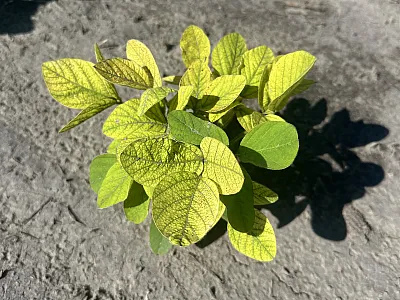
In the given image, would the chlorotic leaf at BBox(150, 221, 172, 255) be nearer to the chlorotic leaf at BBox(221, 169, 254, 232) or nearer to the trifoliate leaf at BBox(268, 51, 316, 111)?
the chlorotic leaf at BBox(221, 169, 254, 232)

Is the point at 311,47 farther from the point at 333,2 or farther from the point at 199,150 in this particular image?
the point at 199,150

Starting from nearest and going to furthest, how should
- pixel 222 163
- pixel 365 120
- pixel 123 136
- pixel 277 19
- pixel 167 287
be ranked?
pixel 222 163 → pixel 123 136 → pixel 167 287 → pixel 365 120 → pixel 277 19

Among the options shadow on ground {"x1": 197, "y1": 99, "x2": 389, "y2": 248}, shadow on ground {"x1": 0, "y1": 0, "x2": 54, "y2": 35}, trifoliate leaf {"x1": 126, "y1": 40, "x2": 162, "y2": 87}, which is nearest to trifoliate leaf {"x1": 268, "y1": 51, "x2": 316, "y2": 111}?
trifoliate leaf {"x1": 126, "y1": 40, "x2": 162, "y2": 87}

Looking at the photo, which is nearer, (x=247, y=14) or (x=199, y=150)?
(x=199, y=150)

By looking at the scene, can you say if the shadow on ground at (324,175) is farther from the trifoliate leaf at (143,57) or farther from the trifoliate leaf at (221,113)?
the trifoliate leaf at (143,57)

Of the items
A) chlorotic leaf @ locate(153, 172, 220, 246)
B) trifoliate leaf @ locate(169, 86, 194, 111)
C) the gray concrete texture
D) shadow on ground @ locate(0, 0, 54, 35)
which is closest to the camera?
chlorotic leaf @ locate(153, 172, 220, 246)

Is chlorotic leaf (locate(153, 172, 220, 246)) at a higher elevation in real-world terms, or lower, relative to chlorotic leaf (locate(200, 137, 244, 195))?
lower

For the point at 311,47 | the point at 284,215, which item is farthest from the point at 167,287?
the point at 311,47

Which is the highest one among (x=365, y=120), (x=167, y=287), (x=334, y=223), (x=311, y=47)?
(x=311, y=47)

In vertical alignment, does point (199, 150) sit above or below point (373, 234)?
above
